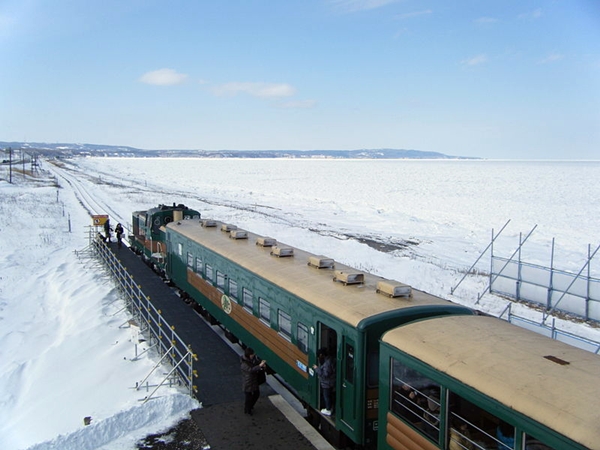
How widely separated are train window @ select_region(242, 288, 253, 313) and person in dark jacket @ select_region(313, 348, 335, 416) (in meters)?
3.93

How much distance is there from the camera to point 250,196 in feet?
231

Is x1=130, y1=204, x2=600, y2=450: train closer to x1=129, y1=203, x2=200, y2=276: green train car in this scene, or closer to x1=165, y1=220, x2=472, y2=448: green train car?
x1=165, y1=220, x2=472, y2=448: green train car

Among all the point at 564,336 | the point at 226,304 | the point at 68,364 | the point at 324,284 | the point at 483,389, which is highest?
the point at 324,284

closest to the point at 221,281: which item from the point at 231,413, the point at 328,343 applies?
the point at 231,413

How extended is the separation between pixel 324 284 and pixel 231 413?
3.27 metres

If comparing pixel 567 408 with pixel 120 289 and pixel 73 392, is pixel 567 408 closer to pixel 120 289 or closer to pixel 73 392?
pixel 73 392

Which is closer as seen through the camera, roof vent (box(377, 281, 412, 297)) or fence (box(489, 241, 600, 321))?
roof vent (box(377, 281, 412, 297))

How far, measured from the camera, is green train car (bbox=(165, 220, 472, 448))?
28.3 feet

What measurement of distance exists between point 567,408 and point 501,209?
164 feet

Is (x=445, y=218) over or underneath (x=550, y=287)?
over

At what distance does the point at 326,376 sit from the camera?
9.30 metres

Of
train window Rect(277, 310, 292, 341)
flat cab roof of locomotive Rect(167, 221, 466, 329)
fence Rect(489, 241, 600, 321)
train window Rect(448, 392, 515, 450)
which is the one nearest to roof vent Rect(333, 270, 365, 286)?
flat cab roof of locomotive Rect(167, 221, 466, 329)

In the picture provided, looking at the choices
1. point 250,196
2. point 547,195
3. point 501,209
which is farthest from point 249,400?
point 547,195

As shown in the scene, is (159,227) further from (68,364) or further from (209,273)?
(68,364)
